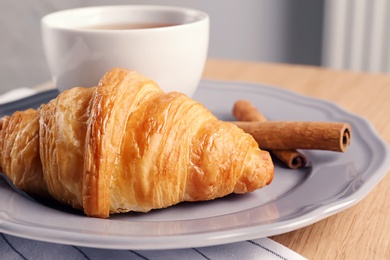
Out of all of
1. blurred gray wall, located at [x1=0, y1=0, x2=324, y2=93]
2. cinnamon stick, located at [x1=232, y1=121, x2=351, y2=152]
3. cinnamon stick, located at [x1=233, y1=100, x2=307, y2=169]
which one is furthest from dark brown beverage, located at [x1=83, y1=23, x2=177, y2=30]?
blurred gray wall, located at [x1=0, y1=0, x2=324, y2=93]

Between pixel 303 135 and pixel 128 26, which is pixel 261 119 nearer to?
pixel 303 135

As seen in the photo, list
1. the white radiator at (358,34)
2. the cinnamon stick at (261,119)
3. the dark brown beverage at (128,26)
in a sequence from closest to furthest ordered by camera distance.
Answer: the cinnamon stick at (261,119) < the dark brown beverage at (128,26) < the white radiator at (358,34)

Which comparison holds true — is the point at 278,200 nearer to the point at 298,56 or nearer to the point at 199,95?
the point at 199,95

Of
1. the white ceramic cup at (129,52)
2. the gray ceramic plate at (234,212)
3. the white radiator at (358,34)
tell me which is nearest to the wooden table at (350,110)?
the gray ceramic plate at (234,212)

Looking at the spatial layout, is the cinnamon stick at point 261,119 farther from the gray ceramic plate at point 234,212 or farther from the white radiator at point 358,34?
the white radiator at point 358,34

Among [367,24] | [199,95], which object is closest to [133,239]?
[199,95]

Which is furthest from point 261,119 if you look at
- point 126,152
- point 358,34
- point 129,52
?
point 358,34
